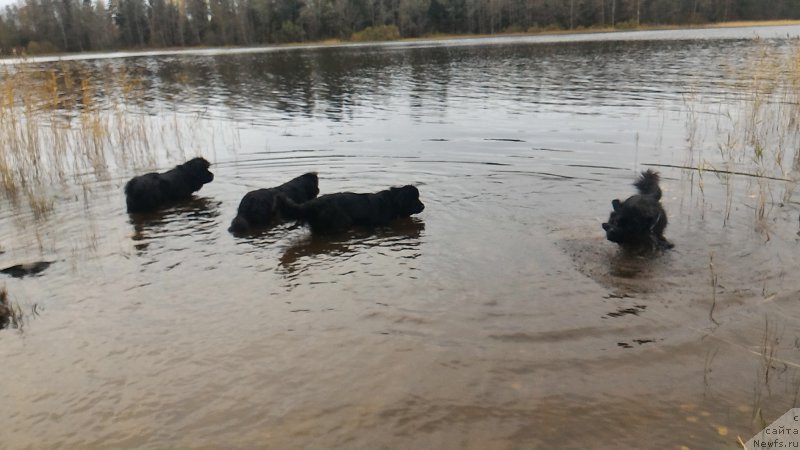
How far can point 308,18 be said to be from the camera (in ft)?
318

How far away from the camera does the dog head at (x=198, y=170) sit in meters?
10.6

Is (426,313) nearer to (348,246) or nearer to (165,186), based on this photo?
(348,246)

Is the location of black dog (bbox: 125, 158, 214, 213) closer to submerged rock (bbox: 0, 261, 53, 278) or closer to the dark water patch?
submerged rock (bbox: 0, 261, 53, 278)

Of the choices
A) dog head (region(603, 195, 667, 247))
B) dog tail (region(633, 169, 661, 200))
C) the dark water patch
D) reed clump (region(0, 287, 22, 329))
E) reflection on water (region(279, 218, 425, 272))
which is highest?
dog tail (region(633, 169, 661, 200))

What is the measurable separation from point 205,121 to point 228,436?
54.2 feet

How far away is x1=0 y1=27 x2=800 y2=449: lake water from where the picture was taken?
13.9ft

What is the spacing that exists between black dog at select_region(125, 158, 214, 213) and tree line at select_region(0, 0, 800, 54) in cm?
8690

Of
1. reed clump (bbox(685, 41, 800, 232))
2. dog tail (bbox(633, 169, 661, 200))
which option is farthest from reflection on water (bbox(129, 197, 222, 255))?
reed clump (bbox(685, 41, 800, 232))

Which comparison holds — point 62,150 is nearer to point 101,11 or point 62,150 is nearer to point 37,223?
point 37,223

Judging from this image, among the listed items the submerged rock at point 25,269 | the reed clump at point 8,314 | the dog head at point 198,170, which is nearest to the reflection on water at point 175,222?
the dog head at point 198,170

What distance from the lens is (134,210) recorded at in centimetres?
966

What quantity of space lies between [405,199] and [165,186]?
4.52 meters

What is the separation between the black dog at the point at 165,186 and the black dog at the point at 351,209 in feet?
9.50

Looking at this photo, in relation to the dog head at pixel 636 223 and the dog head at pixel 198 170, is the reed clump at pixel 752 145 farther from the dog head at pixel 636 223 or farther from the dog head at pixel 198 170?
the dog head at pixel 198 170
